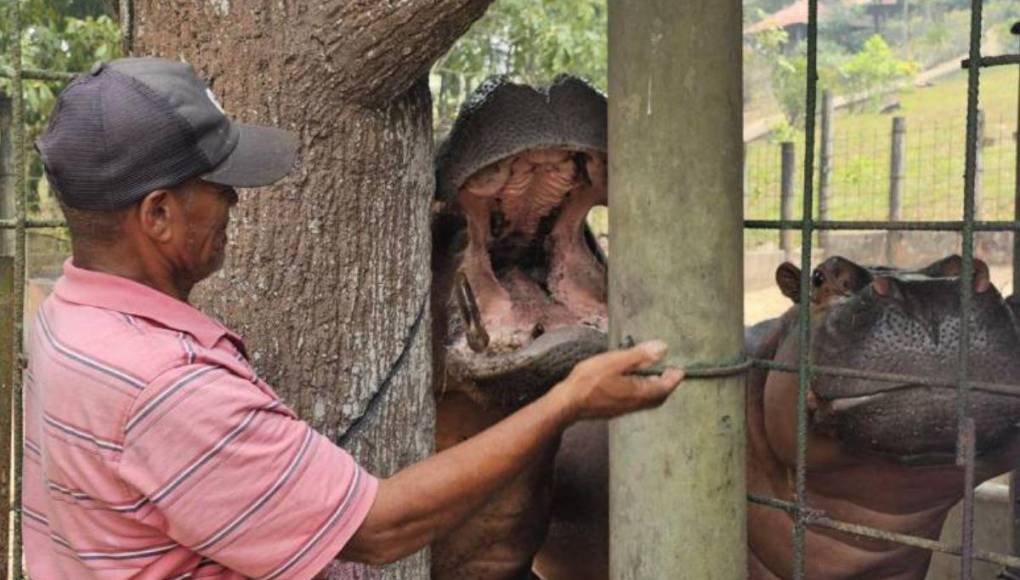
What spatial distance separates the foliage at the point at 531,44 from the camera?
1147 centimetres

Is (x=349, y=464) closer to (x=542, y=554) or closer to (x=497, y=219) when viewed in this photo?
(x=497, y=219)

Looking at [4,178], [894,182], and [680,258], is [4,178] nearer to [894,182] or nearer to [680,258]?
[680,258]

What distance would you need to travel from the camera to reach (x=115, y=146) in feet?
6.01

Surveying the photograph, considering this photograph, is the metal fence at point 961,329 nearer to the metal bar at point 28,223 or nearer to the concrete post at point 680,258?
the concrete post at point 680,258

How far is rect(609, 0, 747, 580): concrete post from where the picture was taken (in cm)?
255

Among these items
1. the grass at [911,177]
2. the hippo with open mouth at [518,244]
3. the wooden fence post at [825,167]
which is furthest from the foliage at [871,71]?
the hippo with open mouth at [518,244]

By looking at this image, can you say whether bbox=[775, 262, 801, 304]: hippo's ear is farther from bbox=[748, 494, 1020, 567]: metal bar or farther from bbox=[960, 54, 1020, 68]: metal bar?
bbox=[960, 54, 1020, 68]: metal bar

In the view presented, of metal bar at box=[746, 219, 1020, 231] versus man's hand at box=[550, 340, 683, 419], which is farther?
metal bar at box=[746, 219, 1020, 231]

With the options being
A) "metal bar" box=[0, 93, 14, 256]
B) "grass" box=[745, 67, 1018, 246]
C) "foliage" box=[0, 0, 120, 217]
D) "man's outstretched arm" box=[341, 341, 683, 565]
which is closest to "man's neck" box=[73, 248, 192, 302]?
"man's outstretched arm" box=[341, 341, 683, 565]

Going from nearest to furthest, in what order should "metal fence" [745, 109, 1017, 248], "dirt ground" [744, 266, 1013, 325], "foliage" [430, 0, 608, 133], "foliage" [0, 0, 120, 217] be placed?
1. "foliage" [0, 0, 120, 217]
2. "foliage" [430, 0, 608, 133]
3. "dirt ground" [744, 266, 1013, 325]
4. "metal fence" [745, 109, 1017, 248]

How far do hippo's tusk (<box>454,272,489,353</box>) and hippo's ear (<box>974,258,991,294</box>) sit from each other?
3.67 ft

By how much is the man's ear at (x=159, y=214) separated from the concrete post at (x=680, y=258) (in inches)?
40.6

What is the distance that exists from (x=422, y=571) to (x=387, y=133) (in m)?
0.99

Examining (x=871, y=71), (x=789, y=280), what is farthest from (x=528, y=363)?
(x=871, y=71)
